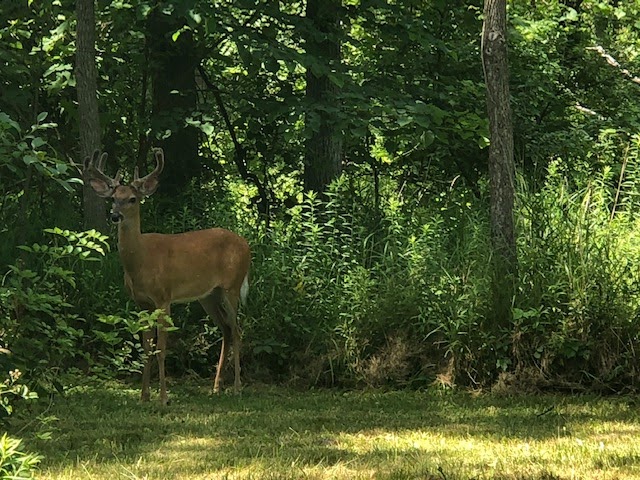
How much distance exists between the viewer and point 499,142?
8.34m

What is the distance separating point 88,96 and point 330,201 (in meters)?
2.48

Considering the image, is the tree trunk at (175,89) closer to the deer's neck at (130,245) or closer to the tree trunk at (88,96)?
the tree trunk at (88,96)

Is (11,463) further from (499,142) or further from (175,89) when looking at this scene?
(175,89)

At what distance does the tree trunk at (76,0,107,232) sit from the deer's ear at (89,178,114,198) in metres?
1.55

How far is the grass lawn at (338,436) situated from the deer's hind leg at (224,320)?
0.26 meters

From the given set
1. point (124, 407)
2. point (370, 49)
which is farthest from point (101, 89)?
point (124, 407)

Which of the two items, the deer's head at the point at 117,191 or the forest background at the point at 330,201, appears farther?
the deer's head at the point at 117,191

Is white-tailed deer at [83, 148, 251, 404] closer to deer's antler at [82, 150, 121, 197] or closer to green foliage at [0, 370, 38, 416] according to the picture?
deer's antler at [82, 150, 121, 197]

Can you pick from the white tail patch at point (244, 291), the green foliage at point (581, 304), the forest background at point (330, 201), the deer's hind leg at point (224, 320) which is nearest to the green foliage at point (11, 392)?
the forest background at point (330, 201)

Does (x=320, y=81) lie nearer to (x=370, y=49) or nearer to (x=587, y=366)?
(x=370, y=49)

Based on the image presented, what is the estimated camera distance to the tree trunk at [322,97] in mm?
9318

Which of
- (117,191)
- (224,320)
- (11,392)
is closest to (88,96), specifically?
(117,191)

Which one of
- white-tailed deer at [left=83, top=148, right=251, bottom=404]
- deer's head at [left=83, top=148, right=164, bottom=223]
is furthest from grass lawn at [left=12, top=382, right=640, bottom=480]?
deer's head at [left=83, top=148, right=164, bottom=223]

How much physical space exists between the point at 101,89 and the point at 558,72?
5.70 metres
